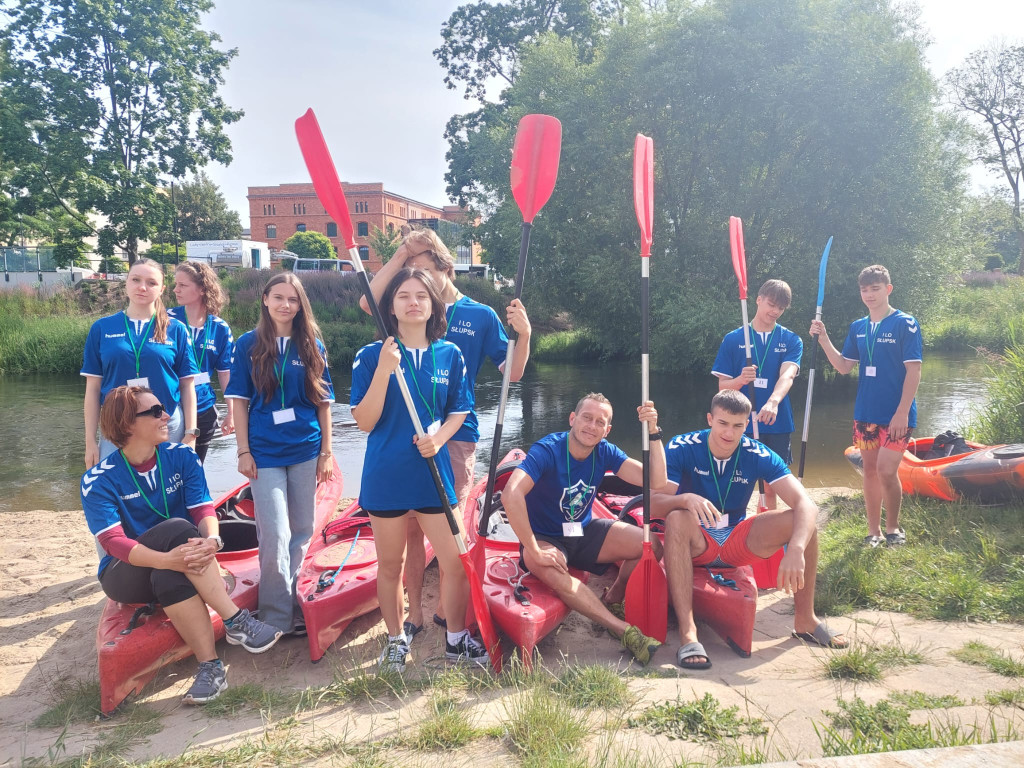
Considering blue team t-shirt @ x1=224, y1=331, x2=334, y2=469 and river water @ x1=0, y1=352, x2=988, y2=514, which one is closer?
blue team t-shirt @ x1=224, y1=331, x2=334, y2=469

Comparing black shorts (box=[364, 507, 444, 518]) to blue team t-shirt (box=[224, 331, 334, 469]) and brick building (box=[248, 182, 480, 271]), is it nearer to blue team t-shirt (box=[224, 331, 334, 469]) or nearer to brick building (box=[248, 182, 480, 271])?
blue team t-shirt (box=[224, 331, 334, 469])

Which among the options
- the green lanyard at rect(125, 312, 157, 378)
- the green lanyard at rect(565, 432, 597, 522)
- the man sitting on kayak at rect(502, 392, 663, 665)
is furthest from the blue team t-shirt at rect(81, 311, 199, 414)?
the green lanyard at rect(565, 432, 597, 522)

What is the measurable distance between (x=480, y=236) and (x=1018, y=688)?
20.0 m

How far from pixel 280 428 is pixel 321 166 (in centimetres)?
121

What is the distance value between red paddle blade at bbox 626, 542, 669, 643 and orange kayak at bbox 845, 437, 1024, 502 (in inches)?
107

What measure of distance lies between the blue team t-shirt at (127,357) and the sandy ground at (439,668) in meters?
1.29

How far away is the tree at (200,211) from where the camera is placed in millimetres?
37531

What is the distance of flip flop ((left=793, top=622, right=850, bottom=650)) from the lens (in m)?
3.15

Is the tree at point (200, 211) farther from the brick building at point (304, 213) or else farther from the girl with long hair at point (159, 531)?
the girl with long hair at point (159, 531)

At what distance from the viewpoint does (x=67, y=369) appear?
54.3ft

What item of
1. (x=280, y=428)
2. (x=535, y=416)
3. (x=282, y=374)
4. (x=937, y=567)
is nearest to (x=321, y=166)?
(x=282, y=374)

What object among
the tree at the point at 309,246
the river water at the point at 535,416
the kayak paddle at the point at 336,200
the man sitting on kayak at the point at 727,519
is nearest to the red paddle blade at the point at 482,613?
the kayak paddle at the point at 336,200

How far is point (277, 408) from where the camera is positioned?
10.8ft

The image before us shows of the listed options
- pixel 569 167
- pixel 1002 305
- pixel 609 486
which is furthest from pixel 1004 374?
pixel 569 167
